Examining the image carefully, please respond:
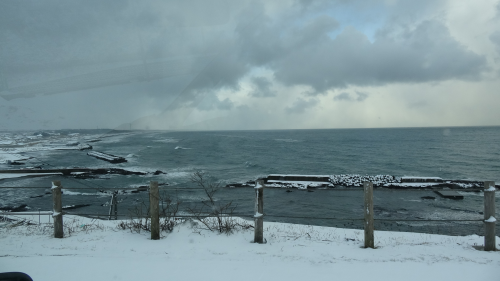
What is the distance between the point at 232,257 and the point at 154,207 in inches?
75.4

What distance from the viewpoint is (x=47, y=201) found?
66.6ft

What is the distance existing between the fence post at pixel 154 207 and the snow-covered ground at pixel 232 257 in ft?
0.65

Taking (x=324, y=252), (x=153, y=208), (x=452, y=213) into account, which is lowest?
(x=452, y=213)

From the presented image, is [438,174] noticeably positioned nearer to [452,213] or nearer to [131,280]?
[452,213]

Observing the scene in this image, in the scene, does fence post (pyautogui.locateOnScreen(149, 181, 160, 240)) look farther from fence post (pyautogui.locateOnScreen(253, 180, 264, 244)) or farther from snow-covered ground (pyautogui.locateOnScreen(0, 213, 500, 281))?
fence post (pyautogui.locateOnScreen(253, 180, 264, 244))

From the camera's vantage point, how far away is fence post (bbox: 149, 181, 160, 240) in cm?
594

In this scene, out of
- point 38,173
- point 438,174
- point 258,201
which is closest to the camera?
point 258,201

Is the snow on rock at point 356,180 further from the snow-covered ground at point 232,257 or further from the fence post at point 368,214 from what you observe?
the fence post at point 368,214

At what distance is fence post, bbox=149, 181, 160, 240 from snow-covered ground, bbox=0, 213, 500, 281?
0.65 feet

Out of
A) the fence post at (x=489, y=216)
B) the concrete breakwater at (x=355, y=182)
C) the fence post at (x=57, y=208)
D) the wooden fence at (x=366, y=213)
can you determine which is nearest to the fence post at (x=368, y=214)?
the wooden fence at (x=366, y=213)

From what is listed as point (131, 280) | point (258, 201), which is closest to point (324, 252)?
point (258, 201)

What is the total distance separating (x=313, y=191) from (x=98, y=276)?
22.3 m

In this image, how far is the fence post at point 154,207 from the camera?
234 inches

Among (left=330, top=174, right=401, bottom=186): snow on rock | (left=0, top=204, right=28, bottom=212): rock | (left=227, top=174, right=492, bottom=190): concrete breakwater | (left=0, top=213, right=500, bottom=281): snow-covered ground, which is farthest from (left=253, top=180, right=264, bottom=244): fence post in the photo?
(left=330, top=174, right=401, bottom=186): snow on rock
